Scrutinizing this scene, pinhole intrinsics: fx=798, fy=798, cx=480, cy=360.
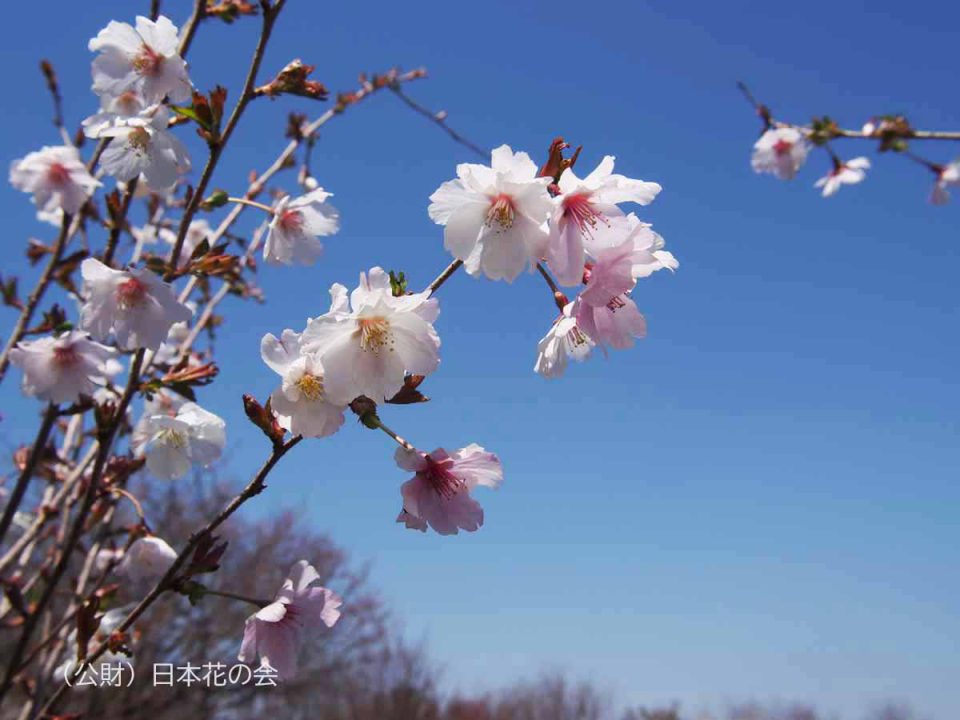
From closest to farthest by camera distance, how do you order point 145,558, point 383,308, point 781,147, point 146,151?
point 383,308 < point 146,151 < point 145,558 < point 781,147

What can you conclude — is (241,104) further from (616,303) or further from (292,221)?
(616,303)

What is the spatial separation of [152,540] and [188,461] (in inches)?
8.4

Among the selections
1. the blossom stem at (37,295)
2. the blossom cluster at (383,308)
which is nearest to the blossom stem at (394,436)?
the blossom cluster at (383,308)

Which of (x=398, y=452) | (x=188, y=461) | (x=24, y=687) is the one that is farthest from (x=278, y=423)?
(x=24, y=687)

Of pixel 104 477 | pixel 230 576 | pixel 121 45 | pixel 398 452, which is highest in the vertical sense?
pixel 230 576

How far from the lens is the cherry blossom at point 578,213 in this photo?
40.7 inches

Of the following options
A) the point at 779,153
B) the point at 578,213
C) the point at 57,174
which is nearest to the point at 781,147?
the point at 779,153

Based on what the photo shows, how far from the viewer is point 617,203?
3.60ft

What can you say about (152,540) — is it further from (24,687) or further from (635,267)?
(635,267)

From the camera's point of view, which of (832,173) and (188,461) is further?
(832,173)

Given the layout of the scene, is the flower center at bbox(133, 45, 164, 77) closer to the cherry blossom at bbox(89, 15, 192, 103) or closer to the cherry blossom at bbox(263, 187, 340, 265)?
the cherry blossom at bbox(89, 15, 192, 103)

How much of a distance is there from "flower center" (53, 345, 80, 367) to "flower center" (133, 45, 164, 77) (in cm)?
63

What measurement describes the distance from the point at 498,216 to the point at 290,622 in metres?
0.80

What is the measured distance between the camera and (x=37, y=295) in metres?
2.16
